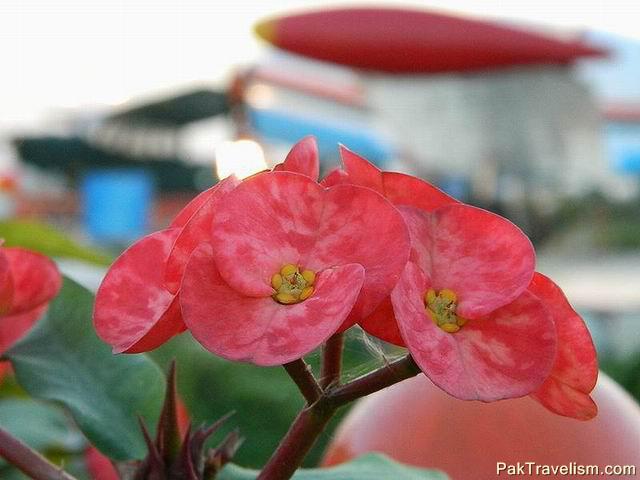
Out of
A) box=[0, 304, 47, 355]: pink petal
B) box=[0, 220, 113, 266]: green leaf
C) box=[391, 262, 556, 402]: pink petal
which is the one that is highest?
box=[391, 262, 556, 402]: pink petal

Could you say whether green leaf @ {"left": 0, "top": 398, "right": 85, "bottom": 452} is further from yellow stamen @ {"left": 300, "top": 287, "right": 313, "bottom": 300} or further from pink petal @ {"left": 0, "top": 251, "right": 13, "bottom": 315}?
yellow stamen @ {"left": 300, "top": 287, "right": 313, "bottom": 300}

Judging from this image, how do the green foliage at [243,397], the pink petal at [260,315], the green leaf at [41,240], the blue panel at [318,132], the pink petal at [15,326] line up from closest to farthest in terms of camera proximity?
the pink petal at [260,315], the pink petal at [15,326], the green foliage at [243,397], the green leaf at [41,240], the blue panel at [318,132]

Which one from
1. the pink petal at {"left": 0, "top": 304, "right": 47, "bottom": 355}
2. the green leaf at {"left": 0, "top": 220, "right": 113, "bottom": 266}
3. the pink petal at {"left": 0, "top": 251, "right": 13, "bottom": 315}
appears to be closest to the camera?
the pink petal at {"left": 0, "top": 251, "right": 13, "bottom": 315}

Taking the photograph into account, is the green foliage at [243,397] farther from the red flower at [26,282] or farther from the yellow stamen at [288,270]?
the yellow stamen at [288,270]

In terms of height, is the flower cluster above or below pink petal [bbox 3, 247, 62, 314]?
above

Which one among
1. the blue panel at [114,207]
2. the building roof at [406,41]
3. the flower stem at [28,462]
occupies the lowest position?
the blue panel at [114,207]

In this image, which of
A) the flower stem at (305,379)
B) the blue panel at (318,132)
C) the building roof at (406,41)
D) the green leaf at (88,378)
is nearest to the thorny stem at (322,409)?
the flower stem at (305,379)

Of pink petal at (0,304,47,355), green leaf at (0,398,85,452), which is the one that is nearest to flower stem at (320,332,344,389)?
pink petal at (0,304,47,355)
